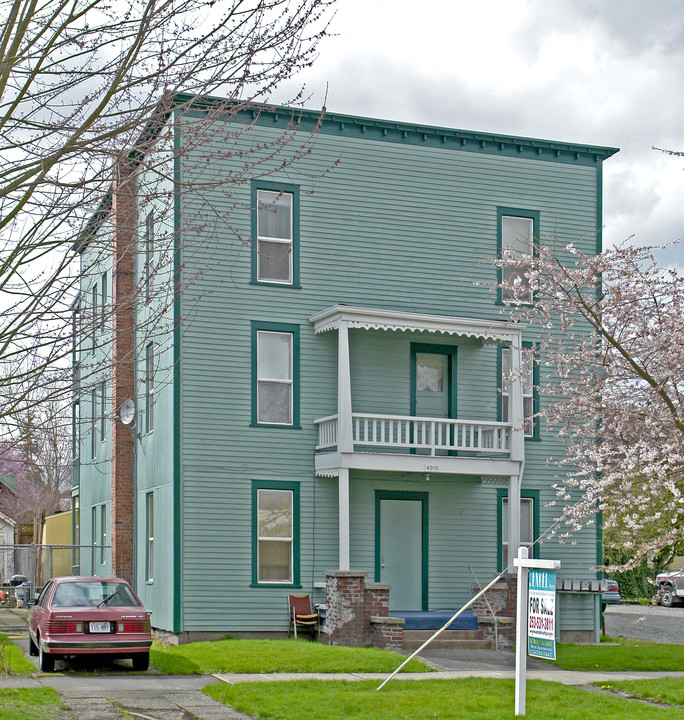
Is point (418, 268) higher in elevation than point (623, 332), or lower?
higher

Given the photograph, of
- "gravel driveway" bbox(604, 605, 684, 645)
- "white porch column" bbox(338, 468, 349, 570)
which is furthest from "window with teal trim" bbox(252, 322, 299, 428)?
"gravel driveway" bbox(604, 605, 684, 645)

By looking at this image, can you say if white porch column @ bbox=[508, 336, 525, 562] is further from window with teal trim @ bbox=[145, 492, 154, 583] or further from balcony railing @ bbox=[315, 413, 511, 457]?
window with teal trim @ bbox=[145, 492, 154, 583]

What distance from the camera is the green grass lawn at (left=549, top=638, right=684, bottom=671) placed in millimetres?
19312

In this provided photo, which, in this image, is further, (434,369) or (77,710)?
(434,369)

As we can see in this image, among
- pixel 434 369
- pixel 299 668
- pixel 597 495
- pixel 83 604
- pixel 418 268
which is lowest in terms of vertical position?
pixel 299 668

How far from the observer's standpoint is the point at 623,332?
58.6 ft

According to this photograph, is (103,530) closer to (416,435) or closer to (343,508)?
(343,508)

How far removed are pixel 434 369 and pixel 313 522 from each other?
172 inches

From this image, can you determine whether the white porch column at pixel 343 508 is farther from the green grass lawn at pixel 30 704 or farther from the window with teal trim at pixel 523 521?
the green grass lawn at pixel 30 704

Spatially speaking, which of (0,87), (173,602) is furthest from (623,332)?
(0,87)

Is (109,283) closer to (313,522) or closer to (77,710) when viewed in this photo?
(313,522)

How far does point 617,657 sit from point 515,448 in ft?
14.7

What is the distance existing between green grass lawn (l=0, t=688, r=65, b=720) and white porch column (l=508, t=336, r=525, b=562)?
35.5ft

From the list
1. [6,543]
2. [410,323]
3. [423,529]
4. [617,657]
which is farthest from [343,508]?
[6,543]
